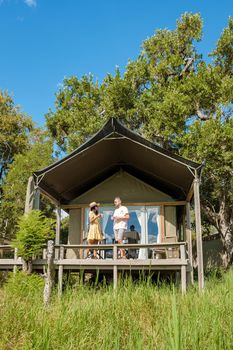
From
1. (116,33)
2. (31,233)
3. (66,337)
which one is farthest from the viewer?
(116,33)

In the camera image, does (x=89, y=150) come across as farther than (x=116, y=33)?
No

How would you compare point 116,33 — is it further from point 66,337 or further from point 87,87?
point 66,337

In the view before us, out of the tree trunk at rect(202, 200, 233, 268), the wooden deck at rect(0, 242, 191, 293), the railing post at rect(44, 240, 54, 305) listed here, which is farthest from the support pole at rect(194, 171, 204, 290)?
the tree trunk at rect(202, 200, 233, 268)

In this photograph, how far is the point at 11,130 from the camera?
81.8 feet

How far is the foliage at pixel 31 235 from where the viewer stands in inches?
308

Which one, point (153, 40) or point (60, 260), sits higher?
point (153, 40)

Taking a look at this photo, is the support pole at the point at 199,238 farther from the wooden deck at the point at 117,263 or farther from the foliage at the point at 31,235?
the foliage at the point at 31,235

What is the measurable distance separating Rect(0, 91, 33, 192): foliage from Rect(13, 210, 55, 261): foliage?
17207 mm

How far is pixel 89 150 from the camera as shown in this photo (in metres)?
9.28

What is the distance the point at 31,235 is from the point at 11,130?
18170mm

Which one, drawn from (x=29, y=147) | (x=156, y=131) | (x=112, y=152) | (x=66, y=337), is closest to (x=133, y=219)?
(x=112, y=152)

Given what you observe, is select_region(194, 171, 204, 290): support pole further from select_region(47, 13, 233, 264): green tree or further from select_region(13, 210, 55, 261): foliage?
select_region(47, 13, 233, 264): green tree

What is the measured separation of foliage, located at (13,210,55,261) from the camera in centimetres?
782

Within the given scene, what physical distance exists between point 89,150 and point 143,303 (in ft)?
16.7
